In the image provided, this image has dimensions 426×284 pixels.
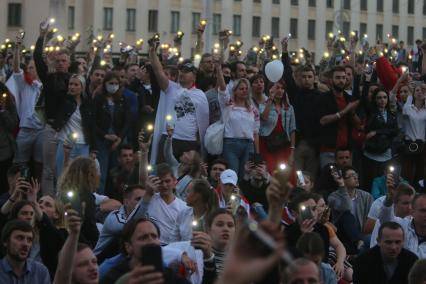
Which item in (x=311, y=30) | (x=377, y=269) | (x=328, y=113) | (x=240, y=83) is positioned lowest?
(x=377, y=269)

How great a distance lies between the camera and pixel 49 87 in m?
15.9

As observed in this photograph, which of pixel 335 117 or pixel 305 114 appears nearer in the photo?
pixel 335 117

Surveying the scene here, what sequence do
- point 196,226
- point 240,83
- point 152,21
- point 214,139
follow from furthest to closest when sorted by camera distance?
1. point 152,21
2. point 214,139
3. point 240,83
4. point 196,226

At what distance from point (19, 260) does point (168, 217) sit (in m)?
2.46

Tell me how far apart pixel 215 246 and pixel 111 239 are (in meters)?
1.56

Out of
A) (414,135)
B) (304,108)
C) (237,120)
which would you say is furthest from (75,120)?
(414,135)

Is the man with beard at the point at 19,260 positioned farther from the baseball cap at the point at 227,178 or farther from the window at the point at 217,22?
the window at the point at 217,22

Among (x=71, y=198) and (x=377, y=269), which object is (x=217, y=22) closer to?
(x=71, y=198)

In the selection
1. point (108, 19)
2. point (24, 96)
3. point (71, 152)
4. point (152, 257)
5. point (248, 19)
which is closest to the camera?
point (152, 257)

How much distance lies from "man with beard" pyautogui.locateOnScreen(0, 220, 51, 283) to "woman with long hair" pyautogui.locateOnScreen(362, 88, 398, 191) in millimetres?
8296

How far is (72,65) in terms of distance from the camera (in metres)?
18.0

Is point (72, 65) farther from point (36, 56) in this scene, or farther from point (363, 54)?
point (363, 54)

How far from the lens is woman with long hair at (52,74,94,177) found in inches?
626

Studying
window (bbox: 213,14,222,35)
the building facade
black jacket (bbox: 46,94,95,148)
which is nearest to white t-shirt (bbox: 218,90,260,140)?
black jacket (bbox: 46,94,95,148)
